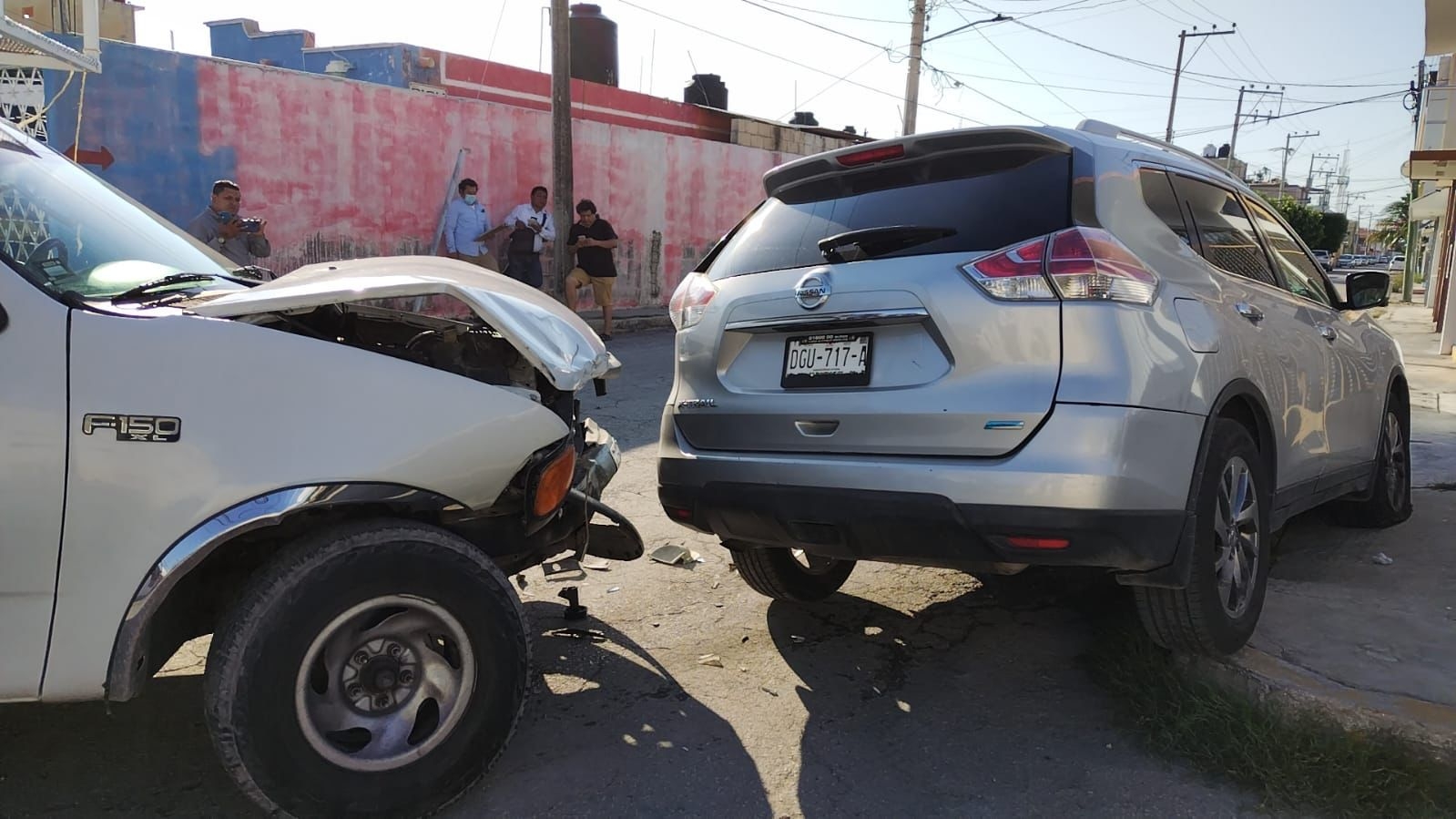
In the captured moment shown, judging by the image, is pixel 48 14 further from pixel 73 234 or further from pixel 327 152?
pixel 73 234

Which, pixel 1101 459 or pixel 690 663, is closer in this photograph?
pixel 1101 459

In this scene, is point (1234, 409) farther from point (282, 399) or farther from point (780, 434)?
point (282, 399)

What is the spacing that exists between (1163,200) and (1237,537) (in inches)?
45.1

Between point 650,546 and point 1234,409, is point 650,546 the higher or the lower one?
the lower one

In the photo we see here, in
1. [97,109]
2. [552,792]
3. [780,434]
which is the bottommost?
[552,792]

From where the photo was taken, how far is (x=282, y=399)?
239 centimetres

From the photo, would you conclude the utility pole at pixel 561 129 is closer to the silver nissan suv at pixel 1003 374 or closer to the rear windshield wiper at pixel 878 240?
the silver nissan suv at pixel 1003 374

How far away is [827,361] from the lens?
314 centimetres

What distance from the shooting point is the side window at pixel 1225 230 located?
11.5 ft

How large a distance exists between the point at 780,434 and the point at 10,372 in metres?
2.02

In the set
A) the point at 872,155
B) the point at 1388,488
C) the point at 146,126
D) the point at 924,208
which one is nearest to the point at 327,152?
the point at 146,126

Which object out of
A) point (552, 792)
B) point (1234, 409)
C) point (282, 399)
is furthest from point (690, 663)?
point (1234, 409)

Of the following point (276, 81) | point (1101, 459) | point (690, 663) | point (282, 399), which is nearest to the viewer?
point (282, 399)

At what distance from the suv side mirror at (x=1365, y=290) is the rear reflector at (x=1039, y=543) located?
276 centimetres
